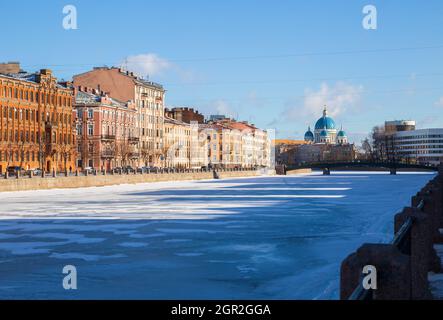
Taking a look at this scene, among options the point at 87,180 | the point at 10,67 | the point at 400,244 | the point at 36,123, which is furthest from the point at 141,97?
the point at 400,244

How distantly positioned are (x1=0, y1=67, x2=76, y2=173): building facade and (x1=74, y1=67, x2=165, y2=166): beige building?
17.8 m

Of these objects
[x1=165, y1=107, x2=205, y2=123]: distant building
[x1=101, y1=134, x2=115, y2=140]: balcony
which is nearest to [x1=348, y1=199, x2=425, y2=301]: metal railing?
[x1=101, y1=134, x2=115, y2=140]: balcony

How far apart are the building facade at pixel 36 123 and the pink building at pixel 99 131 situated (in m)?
3.95

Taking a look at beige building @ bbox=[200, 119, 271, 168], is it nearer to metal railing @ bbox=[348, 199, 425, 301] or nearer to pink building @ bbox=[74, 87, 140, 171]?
pink building @ bbox=[74, 87, 140, 171]

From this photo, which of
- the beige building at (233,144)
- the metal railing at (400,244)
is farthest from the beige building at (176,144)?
the metal railing at (400,244)

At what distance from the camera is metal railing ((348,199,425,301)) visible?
17.3 ft

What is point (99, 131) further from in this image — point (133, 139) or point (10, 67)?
point (10, 67)

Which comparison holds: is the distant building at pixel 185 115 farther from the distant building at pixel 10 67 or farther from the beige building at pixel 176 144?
the distant building at pixel 10 67

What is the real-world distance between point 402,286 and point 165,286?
19.3 feet

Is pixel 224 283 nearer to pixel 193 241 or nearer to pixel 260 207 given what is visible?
pixel 193 241

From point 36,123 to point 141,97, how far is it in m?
31.3

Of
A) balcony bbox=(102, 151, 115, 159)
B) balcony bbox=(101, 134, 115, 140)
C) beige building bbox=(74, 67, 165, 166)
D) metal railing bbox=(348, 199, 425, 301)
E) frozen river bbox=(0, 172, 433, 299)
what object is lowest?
frozen river bbox=(0, 172, 433, 299)

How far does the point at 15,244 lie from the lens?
17094mm
